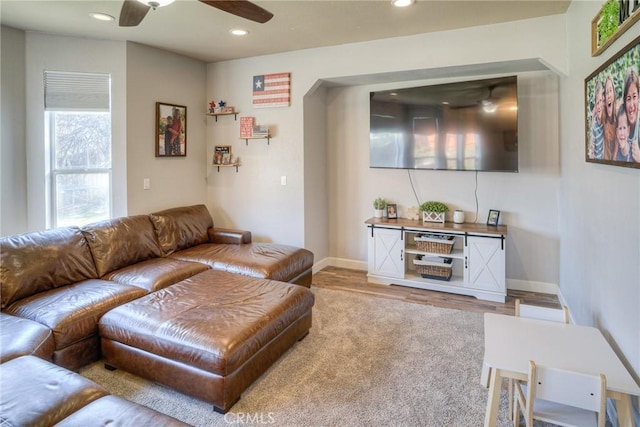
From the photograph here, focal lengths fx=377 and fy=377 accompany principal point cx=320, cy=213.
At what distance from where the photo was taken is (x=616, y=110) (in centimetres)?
187

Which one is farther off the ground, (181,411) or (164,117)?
(164,117)

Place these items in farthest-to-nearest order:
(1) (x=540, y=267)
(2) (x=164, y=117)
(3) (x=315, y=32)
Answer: (2) (x=164, y=117) → (1) (x=540, y=267) → (3) (x=315, y=32)

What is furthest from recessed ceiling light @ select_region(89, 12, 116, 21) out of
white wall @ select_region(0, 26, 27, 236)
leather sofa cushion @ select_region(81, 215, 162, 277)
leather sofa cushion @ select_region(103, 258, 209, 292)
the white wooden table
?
the white wooden table

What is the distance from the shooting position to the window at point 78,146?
145 inches

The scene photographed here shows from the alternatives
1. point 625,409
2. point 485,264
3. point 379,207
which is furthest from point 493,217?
point 625,409

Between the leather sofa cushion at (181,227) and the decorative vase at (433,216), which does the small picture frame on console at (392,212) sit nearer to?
the decorative vase at (433,216)

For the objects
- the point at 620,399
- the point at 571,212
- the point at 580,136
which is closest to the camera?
the point at 620,399

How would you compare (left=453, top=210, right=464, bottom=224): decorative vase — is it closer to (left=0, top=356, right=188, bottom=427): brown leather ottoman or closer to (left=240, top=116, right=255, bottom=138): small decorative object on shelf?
(left=240, top=116, right=255, bottom=138): small decorative object on shelf

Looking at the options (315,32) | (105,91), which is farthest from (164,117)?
(315,32)

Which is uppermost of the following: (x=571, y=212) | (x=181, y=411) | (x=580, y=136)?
(x=580, y=136)

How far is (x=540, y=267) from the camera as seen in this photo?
399 centimetres

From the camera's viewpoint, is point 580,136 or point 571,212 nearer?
point 580,136

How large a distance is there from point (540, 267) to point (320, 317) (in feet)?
7.99

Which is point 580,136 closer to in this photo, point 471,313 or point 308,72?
point 471,313
